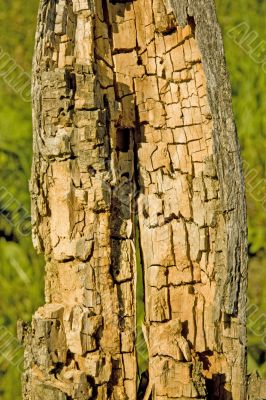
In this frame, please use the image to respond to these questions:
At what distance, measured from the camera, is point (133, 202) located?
1.89 m

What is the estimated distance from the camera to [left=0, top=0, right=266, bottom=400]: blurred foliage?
3.11 m

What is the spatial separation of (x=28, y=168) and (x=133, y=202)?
4.14 feet

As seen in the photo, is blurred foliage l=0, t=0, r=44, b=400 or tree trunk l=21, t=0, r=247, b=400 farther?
blurred foliage l=0, t=0, r=44, b=400

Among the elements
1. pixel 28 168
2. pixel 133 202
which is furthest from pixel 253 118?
pixel 133 202

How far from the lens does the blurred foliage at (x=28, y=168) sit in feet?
10.2

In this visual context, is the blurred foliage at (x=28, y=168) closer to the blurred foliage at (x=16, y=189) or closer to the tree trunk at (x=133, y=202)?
the blurred foliage at (x=16, y=189)

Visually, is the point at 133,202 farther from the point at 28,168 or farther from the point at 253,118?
the point at 253,118

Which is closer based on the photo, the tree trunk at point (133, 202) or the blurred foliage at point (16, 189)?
the tree trunk at point (133, 202)

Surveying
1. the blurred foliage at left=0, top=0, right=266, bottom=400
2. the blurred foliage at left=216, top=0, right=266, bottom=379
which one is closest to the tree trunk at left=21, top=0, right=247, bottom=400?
the blurred foliage at left=0, top=0, right=266, bottom=400

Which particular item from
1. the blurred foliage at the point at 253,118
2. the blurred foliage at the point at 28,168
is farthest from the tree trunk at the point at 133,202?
the blurred foliage at the point at 253,118

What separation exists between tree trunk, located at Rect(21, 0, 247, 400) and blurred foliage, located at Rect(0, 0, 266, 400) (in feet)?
3.83

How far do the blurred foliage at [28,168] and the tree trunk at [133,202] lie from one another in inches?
46.0

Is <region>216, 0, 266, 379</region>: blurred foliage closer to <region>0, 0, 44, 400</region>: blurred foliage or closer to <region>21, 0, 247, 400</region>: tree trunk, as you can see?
<region>0, 0, 44, 400</region>: blurred foliage

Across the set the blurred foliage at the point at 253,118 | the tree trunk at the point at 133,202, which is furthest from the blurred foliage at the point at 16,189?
the tree trunk at the point at 133,202
